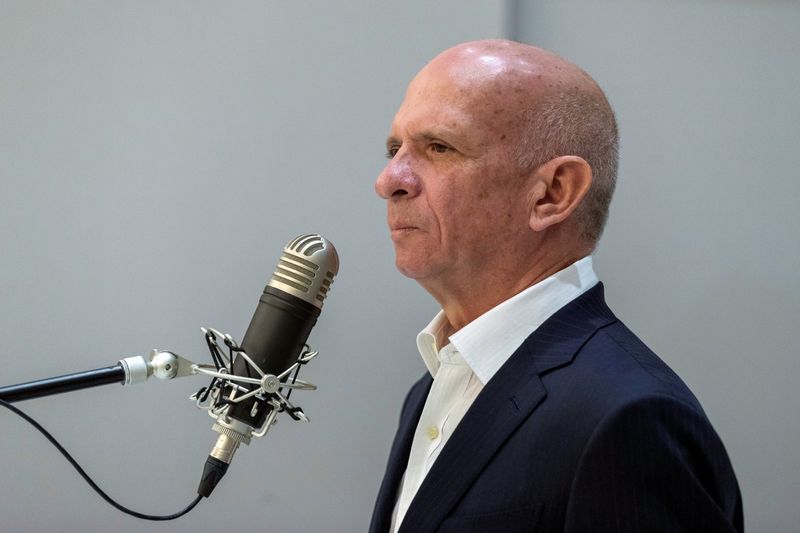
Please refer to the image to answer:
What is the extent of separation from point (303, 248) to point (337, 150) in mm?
959

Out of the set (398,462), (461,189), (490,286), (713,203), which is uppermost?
(713,203)

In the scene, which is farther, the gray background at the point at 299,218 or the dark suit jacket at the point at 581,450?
the gray background at the point at 299,218

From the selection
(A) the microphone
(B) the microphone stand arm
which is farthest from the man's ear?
(B) the microphone stand arm

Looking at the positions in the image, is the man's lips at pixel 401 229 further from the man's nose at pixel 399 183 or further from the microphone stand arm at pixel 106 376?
the microphone stand arm at pixel 106 376

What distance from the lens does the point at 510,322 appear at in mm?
1294

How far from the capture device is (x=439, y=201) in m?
1.32

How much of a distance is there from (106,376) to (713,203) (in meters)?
1.58

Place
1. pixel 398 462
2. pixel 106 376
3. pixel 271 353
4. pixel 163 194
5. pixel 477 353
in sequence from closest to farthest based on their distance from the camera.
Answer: pixel 106 376 < pixel 271 353 < pixel 477 353 < pixel 398 462 < pixel 163 194

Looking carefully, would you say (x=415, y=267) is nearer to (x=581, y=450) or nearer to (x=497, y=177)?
(x=497, y=177)

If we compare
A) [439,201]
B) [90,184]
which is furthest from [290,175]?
[439,201]

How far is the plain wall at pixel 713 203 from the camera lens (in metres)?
2.15

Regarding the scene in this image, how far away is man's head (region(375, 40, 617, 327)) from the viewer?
4.31 ft

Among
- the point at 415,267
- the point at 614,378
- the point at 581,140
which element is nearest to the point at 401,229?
the point at 415,267

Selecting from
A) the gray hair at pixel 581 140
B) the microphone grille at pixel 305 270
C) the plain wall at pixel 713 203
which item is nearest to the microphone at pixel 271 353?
the microphone grille at pixel 305 270
